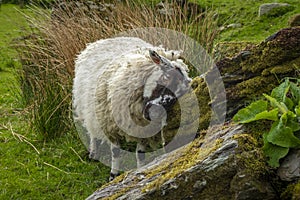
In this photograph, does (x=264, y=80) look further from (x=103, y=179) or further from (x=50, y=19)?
(x=50, y=19)

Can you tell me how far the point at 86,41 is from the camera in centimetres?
708

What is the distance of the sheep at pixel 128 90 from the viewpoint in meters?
4.29

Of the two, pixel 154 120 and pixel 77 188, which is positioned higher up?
pixel 154 120

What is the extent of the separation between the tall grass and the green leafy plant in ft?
12.3

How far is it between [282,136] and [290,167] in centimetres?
18

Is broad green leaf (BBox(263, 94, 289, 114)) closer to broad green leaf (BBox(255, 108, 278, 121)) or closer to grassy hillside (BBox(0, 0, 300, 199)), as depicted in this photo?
broad green leaf (BBox(255, 108, 278, 121))

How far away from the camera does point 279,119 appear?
2719 millimetres

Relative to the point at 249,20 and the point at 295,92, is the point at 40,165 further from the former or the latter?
the point at 249,20

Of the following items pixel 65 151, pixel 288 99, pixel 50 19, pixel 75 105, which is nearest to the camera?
pixel 288 99

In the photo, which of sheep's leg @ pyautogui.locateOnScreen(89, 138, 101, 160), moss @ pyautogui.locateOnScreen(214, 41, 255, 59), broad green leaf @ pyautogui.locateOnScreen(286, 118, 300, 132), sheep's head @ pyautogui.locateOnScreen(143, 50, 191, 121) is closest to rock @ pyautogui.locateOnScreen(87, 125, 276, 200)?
broad green leaf @ pyautogui.locateOnScreen(286, 118, 300, 132)

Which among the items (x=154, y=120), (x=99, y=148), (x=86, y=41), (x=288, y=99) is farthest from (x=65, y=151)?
(x=288, y=99)

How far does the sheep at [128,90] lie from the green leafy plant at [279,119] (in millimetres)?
1441

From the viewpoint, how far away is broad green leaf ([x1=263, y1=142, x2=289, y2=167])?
257cm

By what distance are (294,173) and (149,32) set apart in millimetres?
4431
